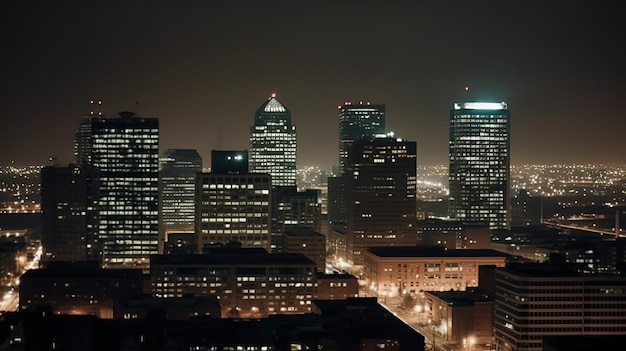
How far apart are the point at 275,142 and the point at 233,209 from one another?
113 feet

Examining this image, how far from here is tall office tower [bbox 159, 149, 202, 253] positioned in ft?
334

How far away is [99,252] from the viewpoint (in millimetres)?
73125

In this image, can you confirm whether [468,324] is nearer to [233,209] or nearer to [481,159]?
[233,209]

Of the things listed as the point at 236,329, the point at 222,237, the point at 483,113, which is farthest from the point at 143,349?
the point at 483,113

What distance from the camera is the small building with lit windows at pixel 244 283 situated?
2295 inches

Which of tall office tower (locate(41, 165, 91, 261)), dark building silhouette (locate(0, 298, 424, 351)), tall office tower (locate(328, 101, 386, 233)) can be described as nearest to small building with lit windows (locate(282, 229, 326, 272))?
tall office tower (locate(41, 165, 91, 261))

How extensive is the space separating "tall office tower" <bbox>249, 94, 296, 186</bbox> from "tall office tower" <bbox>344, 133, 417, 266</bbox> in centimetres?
1996

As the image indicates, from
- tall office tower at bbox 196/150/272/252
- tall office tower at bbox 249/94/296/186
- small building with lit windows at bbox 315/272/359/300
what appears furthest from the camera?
tall office tower at bbox 249/94/296/186

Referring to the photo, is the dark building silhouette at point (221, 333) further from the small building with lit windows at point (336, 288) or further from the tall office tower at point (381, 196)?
the tall office tower at point (381, 196)

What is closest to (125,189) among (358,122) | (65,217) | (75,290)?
(65,217)

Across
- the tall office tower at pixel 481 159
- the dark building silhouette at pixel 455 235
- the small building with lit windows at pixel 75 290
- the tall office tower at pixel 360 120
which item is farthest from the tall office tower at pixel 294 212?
the tall office tower at pixel 360 120

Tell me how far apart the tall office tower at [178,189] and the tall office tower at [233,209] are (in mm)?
26499

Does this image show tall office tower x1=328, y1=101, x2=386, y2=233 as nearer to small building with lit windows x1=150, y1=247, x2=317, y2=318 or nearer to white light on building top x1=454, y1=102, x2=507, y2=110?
white light on building top x1=454, y1=102, x2=507, y2=110

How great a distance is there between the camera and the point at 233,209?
2768 inches
